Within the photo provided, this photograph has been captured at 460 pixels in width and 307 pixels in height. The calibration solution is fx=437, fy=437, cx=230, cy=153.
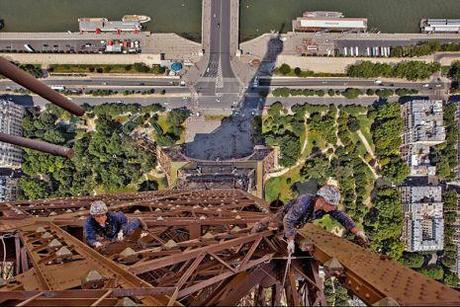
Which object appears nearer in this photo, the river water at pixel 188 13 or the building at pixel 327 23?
the building at pixel 327 23

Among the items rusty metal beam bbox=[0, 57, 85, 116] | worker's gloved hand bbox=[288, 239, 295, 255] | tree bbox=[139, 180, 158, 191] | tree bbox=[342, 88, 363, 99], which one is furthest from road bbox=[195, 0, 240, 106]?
rusty metal beam bbox=[0, 57, 85, 116]

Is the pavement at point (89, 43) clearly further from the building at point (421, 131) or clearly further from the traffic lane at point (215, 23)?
the building at point (421, 131)

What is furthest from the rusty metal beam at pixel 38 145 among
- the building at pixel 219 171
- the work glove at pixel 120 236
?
the building at pixel 219 171

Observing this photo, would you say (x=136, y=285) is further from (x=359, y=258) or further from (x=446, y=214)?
(x=446, y=214)

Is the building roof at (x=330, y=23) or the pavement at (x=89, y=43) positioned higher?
the building roof at (x=330, y=23)

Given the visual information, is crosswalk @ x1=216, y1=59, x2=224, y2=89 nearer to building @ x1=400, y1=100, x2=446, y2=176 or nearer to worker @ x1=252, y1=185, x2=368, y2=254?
building @ x1=400, y1=100, x2=446, y2=176
